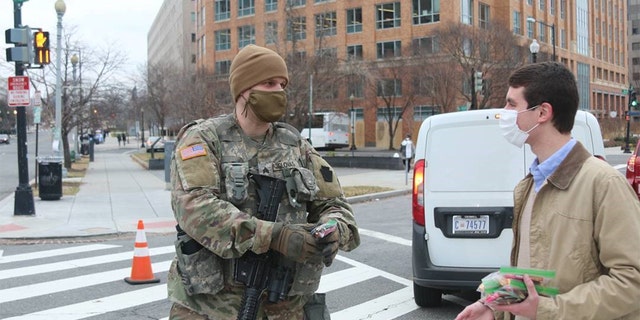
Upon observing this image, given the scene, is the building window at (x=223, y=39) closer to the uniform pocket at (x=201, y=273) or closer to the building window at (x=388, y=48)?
the building window at (x=388, y=48)

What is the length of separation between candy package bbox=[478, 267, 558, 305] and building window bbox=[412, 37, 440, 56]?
158 ft

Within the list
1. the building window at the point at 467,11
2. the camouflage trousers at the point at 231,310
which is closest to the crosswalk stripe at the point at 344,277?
the camouflage trousers at the point at 231,310

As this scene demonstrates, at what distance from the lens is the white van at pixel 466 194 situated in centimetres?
603

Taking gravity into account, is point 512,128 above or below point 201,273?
above

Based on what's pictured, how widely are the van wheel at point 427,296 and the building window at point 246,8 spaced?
209 ft

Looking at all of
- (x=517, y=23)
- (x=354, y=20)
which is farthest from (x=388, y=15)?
(x=517, y=23)

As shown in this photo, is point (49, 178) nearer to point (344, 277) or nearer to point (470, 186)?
point (344, 277)

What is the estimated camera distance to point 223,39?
72000 mm

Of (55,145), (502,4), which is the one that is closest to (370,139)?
(502,4)

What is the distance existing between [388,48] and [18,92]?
158ft

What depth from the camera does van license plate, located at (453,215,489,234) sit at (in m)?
6.10

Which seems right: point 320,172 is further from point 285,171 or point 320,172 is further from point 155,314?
point 155,314

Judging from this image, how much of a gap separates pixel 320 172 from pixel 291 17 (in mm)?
30820

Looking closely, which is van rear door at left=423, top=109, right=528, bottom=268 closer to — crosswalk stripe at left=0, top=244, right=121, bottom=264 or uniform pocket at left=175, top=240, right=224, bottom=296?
uniform pocket at left=175, top=240, right=224, bottom=296
